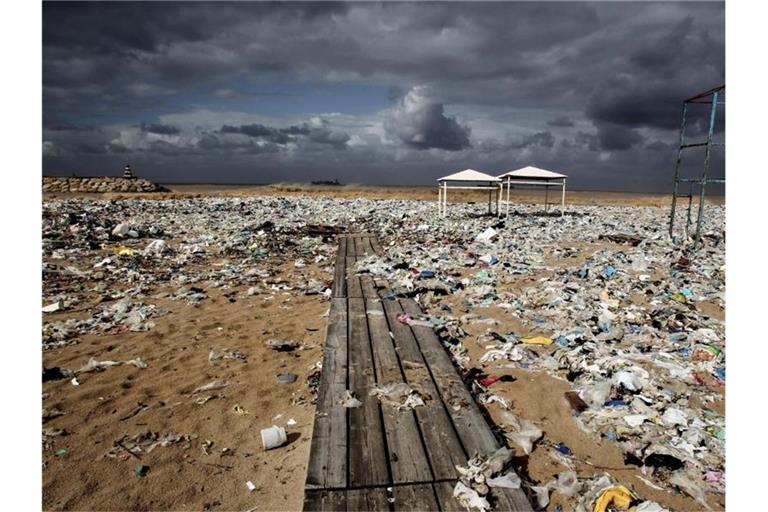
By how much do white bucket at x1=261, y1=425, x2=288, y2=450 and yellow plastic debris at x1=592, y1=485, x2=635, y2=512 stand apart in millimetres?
2003

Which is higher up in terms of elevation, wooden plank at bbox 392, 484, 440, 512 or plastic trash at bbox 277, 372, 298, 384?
wooden plank at bbox 392, 484, 440, 512

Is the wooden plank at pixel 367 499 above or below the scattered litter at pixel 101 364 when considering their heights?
above

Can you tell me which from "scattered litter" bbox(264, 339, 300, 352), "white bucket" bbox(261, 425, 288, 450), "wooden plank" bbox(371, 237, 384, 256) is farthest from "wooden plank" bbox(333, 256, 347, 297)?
"white bucket" bbox(261, 425, 288, 450)

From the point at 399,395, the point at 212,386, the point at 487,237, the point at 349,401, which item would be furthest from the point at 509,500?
the point at 487,237

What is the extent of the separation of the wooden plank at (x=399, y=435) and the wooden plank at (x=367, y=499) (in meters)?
0.12

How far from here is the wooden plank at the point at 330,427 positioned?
2291 millimetres

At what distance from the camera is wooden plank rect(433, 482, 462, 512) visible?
2090 mm

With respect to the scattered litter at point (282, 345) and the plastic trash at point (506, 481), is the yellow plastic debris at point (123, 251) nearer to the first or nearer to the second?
the scattered litter at point (282, 345)

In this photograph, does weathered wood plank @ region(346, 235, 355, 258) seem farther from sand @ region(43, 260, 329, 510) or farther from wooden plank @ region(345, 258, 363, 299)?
sand @ region(43, 260, 329, 510)

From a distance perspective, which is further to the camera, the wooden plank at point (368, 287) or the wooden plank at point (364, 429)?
the wooden plank at point (368, 287)

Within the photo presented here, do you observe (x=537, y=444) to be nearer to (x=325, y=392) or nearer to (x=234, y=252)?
(x=325, y=392)

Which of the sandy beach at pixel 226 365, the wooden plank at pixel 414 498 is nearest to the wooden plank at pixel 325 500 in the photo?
the wooden plank at pixel 414 498

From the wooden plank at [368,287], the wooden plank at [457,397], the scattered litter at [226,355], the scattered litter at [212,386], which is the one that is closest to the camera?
the wooden plank at [457,397]

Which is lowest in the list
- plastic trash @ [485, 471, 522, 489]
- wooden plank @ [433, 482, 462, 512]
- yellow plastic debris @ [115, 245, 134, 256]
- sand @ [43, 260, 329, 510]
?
sand @ [43, 260, 329, 510]
